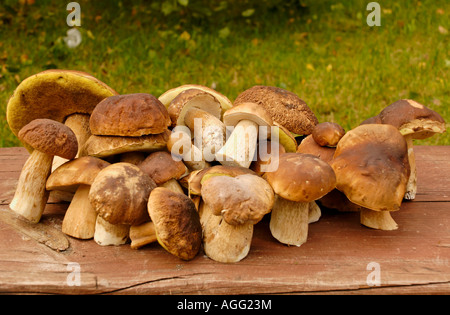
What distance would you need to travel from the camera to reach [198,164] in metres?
1.89

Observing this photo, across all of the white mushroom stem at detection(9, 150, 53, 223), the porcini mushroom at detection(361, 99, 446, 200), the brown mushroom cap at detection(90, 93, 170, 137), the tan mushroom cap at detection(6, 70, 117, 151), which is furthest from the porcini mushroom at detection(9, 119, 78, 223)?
the porcini mushroom at detection(361, 99, 446, 200)

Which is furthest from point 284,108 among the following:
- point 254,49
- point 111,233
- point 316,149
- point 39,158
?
point 254,49

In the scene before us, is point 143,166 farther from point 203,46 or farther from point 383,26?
point 383,26

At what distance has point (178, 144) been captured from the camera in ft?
5.94

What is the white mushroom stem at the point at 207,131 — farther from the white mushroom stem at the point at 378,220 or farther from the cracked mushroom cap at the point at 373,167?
the white mushroom stem at the point at 378,220

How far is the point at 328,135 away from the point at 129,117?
816 millimetres

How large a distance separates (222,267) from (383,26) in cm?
460

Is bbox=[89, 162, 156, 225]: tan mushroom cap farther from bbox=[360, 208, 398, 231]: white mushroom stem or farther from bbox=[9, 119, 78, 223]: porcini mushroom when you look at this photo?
bbox=[360, 208, 398, 231]: white mushroom stem

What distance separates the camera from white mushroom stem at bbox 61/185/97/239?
68.9 inches

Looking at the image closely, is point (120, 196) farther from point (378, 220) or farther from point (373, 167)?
point (378, 220)

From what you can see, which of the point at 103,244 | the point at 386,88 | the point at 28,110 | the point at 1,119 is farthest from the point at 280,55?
the point at 103,244

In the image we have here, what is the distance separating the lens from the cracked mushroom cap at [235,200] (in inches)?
57.0

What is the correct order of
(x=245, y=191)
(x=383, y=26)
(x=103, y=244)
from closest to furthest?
1. (x=245, y=191)
2. (x=103, y=244)
3. (x=383, y=26)
